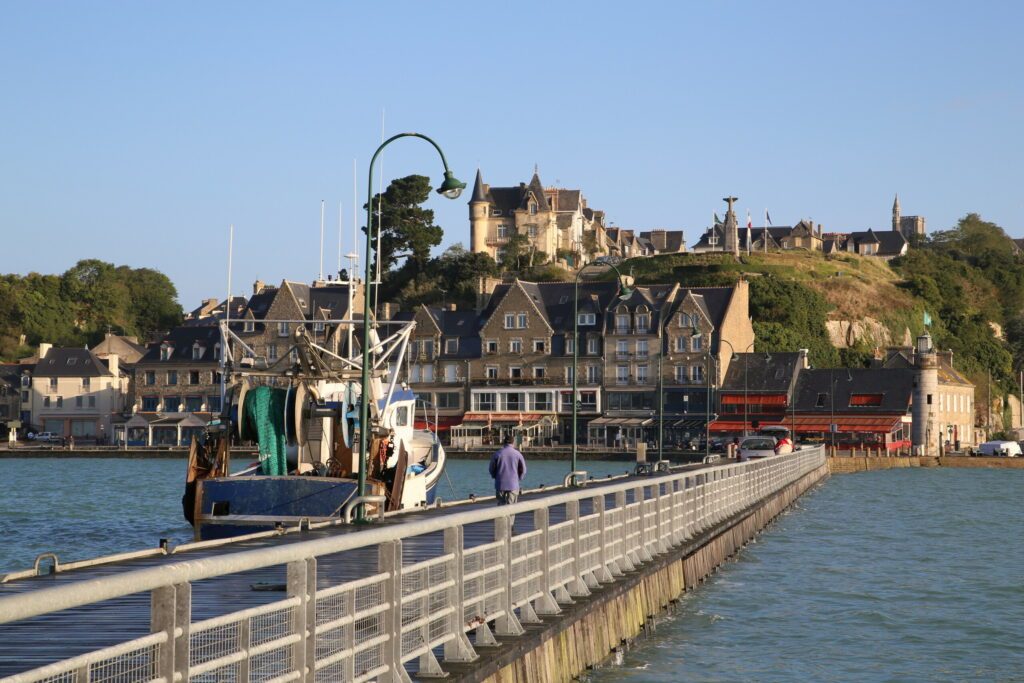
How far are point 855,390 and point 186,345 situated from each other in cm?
6201

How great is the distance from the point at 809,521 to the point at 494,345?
253ft

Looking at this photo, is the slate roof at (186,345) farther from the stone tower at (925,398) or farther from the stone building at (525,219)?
the stone tower at (925,398)

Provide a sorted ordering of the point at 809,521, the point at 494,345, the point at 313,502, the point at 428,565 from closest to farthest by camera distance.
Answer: the point at 428,565
the point at 313,502
the point at 809,521
the point at 494,345

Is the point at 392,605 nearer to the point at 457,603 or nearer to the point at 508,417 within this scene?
the point at 457,603

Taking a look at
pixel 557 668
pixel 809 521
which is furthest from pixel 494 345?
pixel 557 668

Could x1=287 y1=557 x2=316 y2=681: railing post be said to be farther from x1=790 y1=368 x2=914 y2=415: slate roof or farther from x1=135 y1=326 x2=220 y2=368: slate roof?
x1=135 y1=326 x2=220 y2=368: slate roof

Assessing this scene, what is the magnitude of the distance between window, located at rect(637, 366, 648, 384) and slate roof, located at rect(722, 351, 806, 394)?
6613mm

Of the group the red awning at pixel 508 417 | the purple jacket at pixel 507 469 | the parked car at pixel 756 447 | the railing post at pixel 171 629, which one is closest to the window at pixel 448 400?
the red awning at pixel 508 417

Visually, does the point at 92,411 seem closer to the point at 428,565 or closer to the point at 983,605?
the point at 983,605

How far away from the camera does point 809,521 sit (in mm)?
49375

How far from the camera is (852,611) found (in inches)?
1045

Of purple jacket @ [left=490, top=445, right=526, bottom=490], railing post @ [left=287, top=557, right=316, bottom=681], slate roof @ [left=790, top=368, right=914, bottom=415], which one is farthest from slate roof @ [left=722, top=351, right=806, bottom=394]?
railing post @ [left=287, top=557, right=316, bottom=681]

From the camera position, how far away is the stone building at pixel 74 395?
140 m

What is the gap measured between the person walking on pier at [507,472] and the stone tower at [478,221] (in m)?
138
